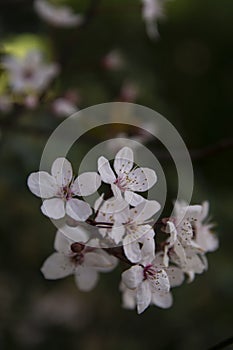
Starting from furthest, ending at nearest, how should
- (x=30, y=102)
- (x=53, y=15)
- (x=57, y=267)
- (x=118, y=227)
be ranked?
(x=53, y=15) < (x=30, y=102) < (x=57, y=267) < (x=118, y=227)

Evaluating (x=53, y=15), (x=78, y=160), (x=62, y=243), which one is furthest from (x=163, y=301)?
(x=53, y=15)

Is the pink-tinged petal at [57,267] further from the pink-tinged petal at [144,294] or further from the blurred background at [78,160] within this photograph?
the blurred background at [78,160]

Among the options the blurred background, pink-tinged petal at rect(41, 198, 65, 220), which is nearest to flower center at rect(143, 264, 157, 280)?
pink-tinged petal at rect(41, 198, 65, 220)

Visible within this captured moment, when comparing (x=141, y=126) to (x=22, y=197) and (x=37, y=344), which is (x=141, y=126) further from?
(x=37, y=344)

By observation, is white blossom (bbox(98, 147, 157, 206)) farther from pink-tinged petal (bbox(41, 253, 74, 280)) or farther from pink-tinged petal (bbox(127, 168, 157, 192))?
pink-tinged petal (bbox(41, 253, 74, 280))

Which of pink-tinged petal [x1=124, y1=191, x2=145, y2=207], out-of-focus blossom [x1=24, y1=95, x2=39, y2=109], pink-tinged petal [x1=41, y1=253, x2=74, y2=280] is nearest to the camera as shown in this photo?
pink-tinged petal [x1=124, y1=191, x2=145, y2=207]

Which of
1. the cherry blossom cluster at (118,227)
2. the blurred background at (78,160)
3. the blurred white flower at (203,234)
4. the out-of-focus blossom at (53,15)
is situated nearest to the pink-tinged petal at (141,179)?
the cherry blossom cluster at (118,227)

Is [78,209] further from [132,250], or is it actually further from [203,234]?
[203,234]
